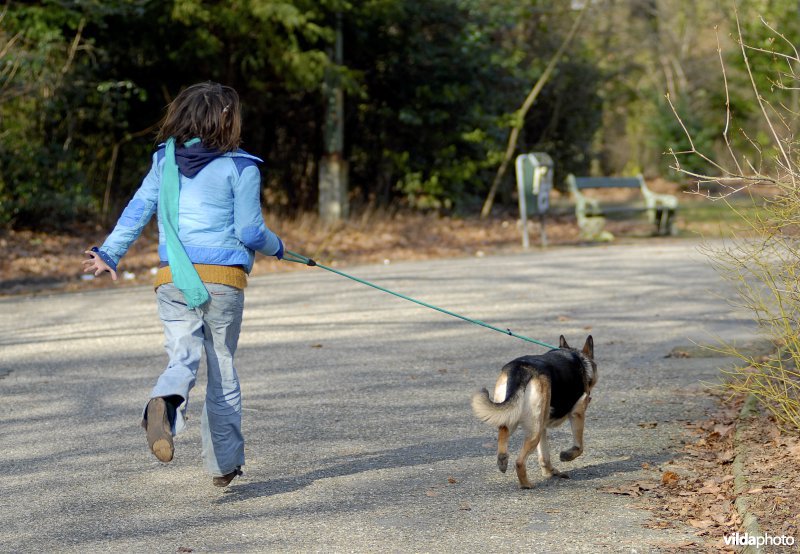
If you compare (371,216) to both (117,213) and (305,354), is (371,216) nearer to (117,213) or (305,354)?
(117,213)

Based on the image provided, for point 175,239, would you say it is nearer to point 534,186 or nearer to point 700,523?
point 700,523

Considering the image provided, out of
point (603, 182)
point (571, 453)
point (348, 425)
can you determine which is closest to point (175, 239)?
point (348, 425)

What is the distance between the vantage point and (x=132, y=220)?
556 centimetres

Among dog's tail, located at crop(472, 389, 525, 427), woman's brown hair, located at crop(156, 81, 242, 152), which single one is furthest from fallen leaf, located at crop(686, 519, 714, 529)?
woman's brown hair, located at crop(156, 81, 242, 152)

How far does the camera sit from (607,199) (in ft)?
103

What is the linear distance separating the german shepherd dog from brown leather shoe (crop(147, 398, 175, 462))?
4.83 feet

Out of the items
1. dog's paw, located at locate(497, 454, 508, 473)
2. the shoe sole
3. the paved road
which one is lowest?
the paved road

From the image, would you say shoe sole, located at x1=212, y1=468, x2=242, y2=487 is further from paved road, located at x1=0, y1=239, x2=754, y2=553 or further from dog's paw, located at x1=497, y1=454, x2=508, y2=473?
dog's paw, located at x1=497, y1=454, x2=508, y2=473

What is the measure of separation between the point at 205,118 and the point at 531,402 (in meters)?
2.10

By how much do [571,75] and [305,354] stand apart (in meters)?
19.7

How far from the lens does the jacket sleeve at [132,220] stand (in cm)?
553

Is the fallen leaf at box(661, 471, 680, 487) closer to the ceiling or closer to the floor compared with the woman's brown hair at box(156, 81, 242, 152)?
closer to the floor

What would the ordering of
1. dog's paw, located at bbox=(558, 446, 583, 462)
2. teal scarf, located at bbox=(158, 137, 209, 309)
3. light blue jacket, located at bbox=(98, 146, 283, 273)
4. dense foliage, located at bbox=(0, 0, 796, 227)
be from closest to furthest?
teal scarf, located at bbox=(158, 137, 209, 309), light blue jacket, located at bbox=(98, 146, 283, 273), dog's paw, located at bbox=(558, 446, 583, 462), dense foliage, located at bbox=(0, 0, 796, 227)

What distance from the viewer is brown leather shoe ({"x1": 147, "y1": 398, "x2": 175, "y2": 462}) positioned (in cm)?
505
